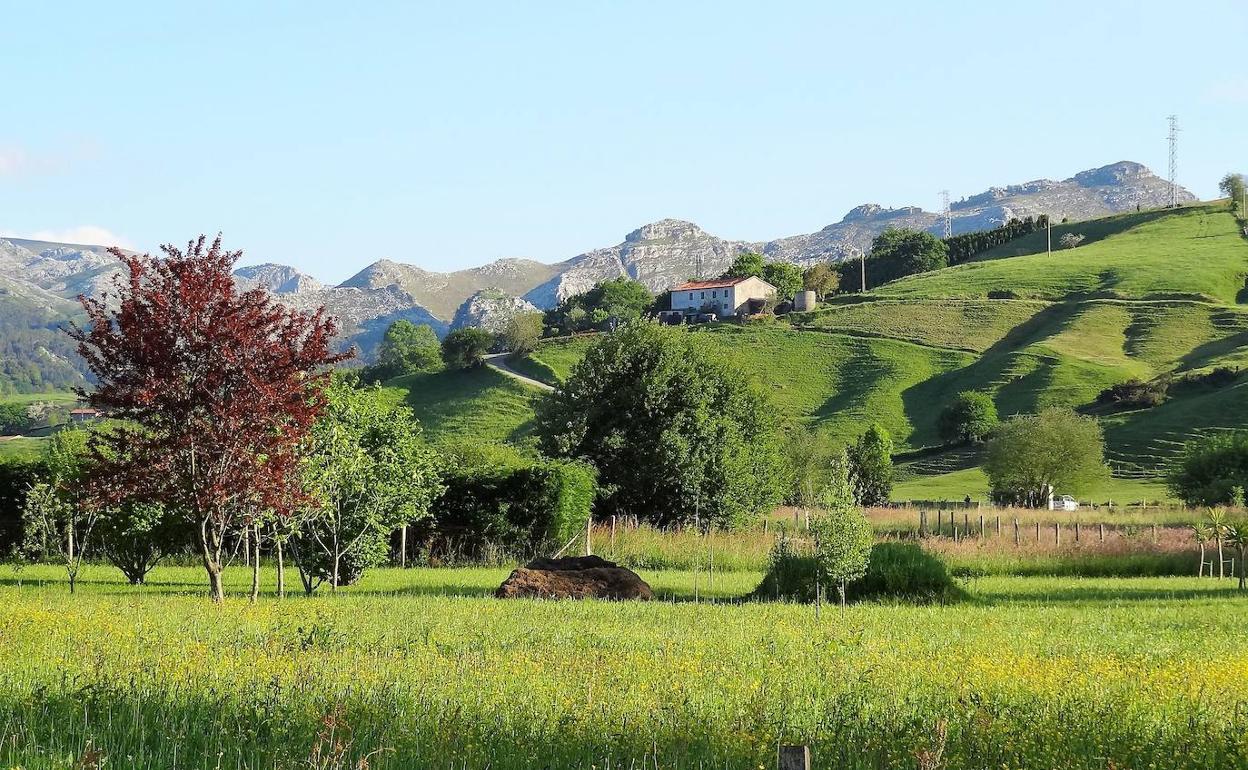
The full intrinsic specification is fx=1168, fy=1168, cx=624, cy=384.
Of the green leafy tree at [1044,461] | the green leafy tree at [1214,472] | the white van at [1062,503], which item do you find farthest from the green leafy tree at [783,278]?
the green leafy tree at [1214,472]

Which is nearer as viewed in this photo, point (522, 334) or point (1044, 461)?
point (1044, 461)

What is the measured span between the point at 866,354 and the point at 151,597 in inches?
4009

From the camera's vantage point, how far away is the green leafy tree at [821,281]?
168 metres

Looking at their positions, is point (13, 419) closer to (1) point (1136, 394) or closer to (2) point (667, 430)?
(1) point (1136, 394)

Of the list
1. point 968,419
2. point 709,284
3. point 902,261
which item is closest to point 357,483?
point 968,419

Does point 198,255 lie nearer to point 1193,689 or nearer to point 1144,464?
point 1193,689

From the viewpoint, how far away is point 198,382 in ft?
63.6

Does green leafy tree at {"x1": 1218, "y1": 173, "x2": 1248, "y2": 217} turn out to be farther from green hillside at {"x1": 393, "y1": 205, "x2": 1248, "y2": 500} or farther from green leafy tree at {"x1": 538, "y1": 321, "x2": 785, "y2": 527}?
green leafy tree at {"x1": 538, "y1": 321, "x2": 785, "y2": 527}

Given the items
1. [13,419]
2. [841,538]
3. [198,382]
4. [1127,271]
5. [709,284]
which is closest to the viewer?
[198,382]

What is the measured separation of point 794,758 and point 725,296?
17096 cm

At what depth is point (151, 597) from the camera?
21.6 metres

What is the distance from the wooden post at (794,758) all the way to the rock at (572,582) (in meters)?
17.3

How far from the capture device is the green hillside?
86.6 m

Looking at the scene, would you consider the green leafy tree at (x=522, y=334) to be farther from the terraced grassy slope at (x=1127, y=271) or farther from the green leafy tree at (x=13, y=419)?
the green leafy tree at (x=13, y=419)
